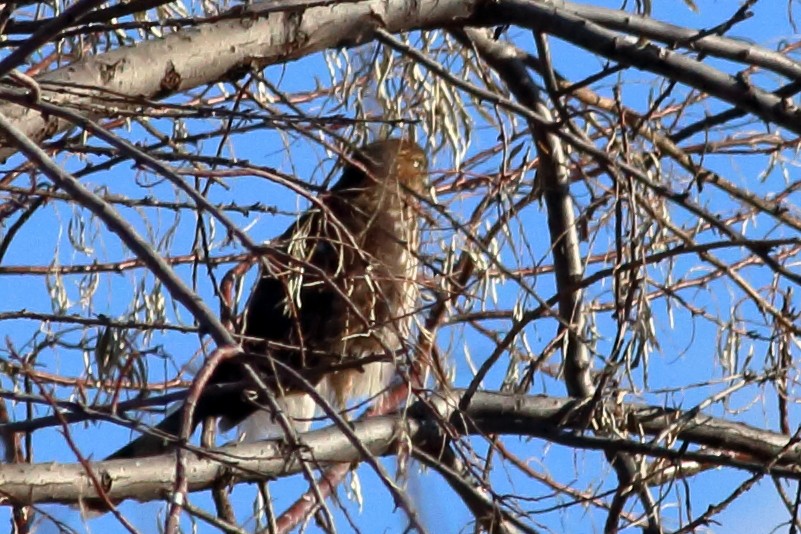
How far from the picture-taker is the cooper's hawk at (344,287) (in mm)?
2178

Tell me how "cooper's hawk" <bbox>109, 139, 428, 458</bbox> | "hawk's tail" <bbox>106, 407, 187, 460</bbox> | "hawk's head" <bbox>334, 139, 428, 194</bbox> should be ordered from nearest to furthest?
"cooper's hawk" <bbox>109, 139, 428, 458</bbox>
"hawk's head" <bbox>334, 139, 428, 194</bbox>
"hawk's tail" <bbox>106, 407, 187, 460</bbox>

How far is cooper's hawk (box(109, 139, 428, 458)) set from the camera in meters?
2.18

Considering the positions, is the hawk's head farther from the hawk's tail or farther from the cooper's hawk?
the hawk's tail

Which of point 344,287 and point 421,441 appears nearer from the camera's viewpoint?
point 421,441

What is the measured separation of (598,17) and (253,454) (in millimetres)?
1097

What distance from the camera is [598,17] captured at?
2645mm

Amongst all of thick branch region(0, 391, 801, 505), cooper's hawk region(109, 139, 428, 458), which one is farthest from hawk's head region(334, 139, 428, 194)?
thick branch region(0, 391, 801, 505)

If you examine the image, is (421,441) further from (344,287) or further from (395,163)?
(395,163)

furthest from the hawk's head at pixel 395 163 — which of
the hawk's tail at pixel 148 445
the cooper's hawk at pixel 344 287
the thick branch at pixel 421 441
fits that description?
the hawk's tail at pixel 148 445

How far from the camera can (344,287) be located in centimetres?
299

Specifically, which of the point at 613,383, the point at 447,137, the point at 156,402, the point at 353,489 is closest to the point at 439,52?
the point at 447,137

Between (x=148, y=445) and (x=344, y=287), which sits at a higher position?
(x=344, y=287)

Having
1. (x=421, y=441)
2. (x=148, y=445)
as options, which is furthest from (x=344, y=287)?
(x=148, y=445)

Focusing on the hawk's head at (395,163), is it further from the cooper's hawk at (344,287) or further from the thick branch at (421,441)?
the thick branch at (421,441)
